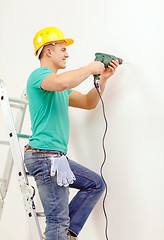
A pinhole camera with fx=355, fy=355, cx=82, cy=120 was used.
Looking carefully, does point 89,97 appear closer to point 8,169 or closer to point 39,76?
point 39,76

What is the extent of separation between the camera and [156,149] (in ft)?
5.90

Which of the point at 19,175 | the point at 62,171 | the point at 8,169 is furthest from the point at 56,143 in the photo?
the point at 8,169

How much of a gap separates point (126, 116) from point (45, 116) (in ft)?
1.47

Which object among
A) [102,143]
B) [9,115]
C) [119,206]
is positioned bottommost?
[119,206]

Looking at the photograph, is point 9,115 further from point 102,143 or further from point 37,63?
point 37,63

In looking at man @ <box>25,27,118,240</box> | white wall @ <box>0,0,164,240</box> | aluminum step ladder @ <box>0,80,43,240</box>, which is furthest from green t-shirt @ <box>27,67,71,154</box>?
white wall @ <box>0,0,164,240</box>

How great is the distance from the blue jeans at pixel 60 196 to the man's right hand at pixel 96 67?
456 millimetres

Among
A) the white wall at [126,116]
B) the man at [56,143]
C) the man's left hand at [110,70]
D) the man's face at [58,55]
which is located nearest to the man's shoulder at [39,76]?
the man at [56,143]

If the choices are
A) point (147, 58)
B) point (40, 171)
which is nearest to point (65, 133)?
point (40, 171)

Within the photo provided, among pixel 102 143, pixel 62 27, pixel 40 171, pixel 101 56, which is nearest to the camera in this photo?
pixel 40 171

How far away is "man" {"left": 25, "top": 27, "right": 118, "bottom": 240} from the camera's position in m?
1.70

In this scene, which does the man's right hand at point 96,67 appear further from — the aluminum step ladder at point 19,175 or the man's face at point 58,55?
the aluminum step ladder at point 19,175

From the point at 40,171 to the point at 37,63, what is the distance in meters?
1.10

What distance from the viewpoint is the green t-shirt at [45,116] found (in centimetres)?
178
